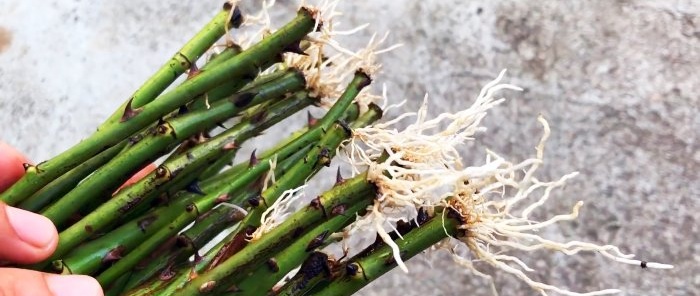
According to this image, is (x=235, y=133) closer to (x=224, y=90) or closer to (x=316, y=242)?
(x=224, y=90)

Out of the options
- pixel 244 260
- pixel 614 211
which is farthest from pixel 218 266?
pixel 614 211

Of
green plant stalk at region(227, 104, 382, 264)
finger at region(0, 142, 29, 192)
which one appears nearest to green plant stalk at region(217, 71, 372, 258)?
green plant stalk at region(227, 104, 382, 264)

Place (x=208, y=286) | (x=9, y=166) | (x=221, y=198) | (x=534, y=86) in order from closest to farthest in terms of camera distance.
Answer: (x=208, y=286)
(x=221, y=198)
(x=9, y=166)
(x=534, y=86)

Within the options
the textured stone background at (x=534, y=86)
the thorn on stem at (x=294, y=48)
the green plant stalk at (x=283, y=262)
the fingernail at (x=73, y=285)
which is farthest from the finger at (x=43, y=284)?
the textured stone background at (x=534, y=86)

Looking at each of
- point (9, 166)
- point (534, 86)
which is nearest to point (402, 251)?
point (9, 166)

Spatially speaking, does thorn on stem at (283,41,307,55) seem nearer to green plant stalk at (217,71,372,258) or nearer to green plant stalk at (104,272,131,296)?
green plant stalk at (217,71,372,258)

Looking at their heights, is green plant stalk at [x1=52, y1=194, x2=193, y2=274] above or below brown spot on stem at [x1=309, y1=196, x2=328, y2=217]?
below

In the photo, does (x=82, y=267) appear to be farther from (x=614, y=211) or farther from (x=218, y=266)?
(x=614, y=211)
